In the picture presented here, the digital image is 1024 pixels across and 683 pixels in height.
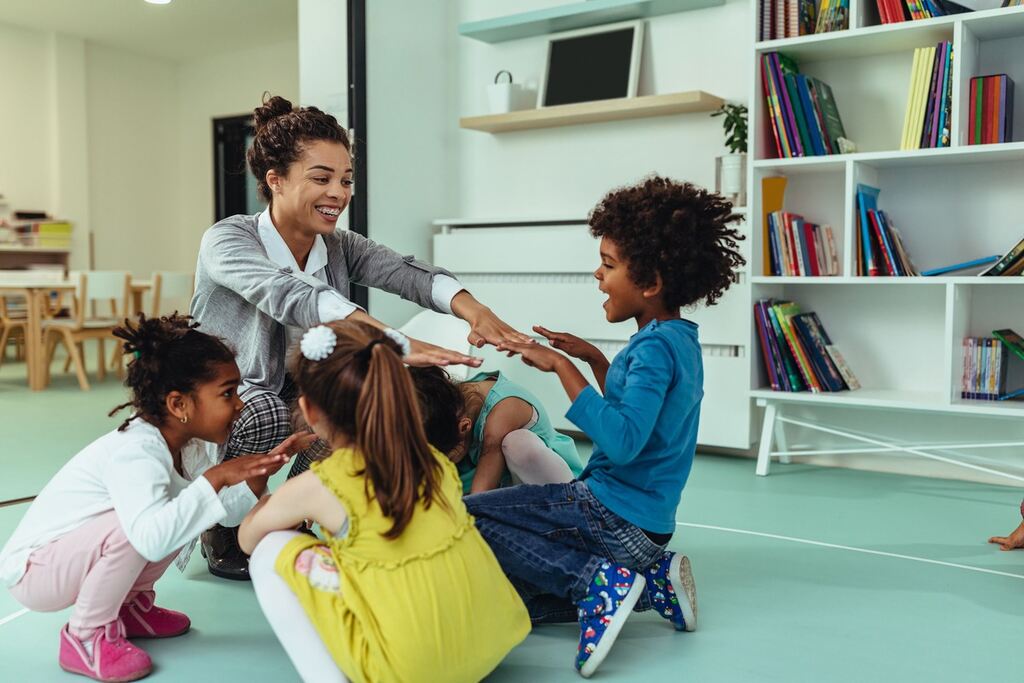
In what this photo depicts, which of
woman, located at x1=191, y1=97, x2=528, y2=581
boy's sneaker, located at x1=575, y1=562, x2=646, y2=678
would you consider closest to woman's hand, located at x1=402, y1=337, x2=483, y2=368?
woman, located at x1=191, y1=97, x2=528, y2=581

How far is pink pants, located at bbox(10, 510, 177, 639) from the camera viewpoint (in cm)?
146

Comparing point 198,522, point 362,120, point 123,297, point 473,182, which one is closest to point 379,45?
point 362,120

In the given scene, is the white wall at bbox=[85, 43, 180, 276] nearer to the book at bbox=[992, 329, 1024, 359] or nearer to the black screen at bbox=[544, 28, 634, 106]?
the black screen at bbox=[544, 28, 634, 106]

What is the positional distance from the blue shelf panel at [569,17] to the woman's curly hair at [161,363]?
7.64ft

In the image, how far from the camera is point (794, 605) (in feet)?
6.00

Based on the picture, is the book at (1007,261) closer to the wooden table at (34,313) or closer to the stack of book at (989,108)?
the stack of book at (989,108)

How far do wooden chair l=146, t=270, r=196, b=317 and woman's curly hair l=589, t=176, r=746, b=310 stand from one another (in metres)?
3.74

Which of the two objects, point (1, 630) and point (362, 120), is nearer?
point (1, 630)

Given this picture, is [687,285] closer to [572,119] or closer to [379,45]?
[572,119]

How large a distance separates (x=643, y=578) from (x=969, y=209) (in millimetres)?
2003

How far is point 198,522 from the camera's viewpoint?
1.43 meters

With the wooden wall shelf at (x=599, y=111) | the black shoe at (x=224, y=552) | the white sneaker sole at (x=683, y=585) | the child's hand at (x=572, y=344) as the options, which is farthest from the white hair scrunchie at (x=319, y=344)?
the wooden wall shelf at (x=599, y=111)

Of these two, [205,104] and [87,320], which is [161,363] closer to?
[87,320]

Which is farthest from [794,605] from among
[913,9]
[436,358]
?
[913,9]
